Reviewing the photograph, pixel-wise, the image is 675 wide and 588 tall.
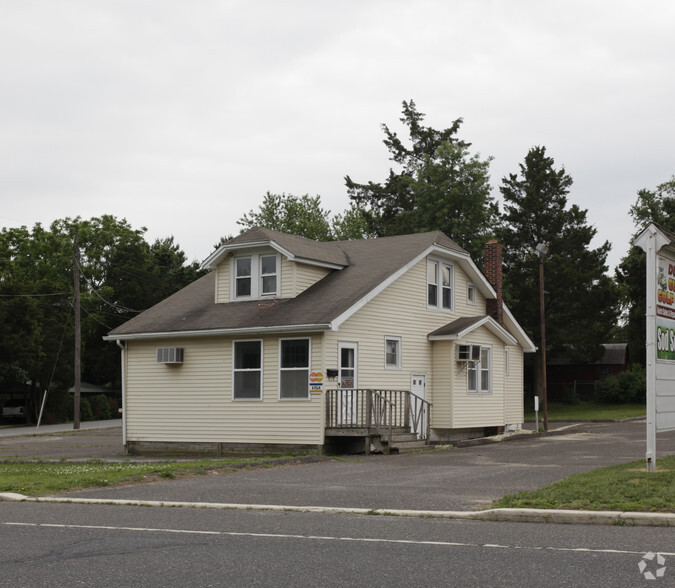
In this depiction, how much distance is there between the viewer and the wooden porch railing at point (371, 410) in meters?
23.1

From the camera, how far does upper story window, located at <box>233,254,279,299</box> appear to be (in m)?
26.6

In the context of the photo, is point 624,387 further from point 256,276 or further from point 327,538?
point 327,538

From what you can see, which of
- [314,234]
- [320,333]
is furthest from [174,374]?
[314,234]

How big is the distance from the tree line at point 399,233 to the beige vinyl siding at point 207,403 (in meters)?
24.3

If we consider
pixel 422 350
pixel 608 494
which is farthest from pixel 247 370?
pixel 608 494

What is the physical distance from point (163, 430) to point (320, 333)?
21.5ft

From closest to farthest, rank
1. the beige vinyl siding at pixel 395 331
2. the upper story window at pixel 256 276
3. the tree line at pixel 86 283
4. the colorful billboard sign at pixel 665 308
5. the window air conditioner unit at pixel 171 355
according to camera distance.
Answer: the colorful billboard sign at pixel 665 308 < the beige vinyl siding at pixel 395 331 < the window air conditioner unit at pixel 171 355 < the upper story window at pixel 256 276 < the tree line at pixel 86 283

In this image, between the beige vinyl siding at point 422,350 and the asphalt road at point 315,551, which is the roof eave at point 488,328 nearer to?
the beige vinyl siding at point 422,350

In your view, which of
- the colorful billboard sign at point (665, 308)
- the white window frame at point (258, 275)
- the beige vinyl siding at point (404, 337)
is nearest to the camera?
the colorful billboard sign at point (665, 308)

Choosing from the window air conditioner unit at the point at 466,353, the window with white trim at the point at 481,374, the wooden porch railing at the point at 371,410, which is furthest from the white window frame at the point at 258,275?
the window with white trim at the point at 481,374

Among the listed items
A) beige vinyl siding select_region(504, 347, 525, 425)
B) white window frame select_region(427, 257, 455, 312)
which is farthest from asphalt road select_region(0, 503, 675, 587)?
beige vinyl siding select_region(504, 347, 525, 425)

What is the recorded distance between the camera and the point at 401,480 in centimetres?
1584

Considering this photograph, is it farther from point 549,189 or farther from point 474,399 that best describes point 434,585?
point 549,189

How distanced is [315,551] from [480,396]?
2164 centimetres
